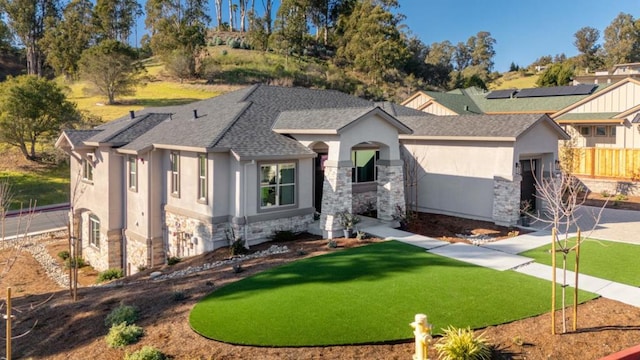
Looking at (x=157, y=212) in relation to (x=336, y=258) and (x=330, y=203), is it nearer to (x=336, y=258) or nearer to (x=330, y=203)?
(x=330, y=203)

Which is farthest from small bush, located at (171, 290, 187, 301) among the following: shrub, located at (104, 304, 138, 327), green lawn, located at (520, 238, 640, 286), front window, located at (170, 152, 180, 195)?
green lawn, located at (520, 238, 640, 286)

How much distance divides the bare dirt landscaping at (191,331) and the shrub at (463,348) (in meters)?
0.27

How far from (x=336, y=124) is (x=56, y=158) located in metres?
29.5

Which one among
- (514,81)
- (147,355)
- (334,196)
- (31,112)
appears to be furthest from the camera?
(514,81)

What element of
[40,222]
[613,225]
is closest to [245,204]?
[613,225]

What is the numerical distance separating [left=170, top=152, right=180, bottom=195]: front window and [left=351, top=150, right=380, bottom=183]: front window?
6.73 metres

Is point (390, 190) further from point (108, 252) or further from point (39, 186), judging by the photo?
point (39, 186)

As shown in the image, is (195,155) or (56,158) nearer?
(195,155)

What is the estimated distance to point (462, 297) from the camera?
9.07 m

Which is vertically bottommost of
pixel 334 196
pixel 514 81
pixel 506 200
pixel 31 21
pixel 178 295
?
pixel 178 295

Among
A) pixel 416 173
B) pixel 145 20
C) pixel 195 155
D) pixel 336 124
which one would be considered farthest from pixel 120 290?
pixel 145 20

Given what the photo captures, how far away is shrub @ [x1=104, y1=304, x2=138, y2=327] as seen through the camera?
8.50 metres

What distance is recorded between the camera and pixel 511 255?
40.8 ft

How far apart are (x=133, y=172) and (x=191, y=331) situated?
11689 mm
